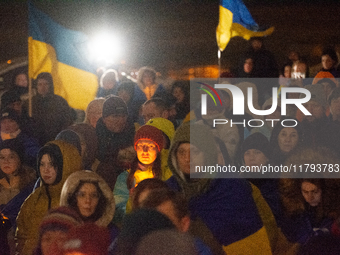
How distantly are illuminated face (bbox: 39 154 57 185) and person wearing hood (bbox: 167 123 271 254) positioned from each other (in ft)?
3.97

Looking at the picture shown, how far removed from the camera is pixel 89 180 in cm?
402

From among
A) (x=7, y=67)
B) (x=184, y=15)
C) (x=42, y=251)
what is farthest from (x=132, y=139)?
(x=184, y=15)

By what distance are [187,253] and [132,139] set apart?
2.91 m

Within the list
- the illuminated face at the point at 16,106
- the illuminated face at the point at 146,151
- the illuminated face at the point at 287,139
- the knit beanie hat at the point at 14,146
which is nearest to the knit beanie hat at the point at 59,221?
the illuminated face at the point at 146,151

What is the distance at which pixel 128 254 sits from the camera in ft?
8.20

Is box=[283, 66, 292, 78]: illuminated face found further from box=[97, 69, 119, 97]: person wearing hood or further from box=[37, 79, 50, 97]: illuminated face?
box=[37, 79, 50, 97]: illuminated face

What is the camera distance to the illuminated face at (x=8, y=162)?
5.08m

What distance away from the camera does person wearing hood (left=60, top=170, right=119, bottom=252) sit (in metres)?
3.91

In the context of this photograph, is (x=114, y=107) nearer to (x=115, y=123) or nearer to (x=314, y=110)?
(x=115, y=123)

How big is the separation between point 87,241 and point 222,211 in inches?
57.8

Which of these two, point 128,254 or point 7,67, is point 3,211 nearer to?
point 128,254

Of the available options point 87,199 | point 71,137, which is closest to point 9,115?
point 71,137

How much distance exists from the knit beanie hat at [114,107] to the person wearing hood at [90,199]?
1469 millimetres

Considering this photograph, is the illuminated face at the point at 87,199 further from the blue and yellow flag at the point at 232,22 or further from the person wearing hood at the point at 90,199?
the blue and yellow flag at the point at 232,22
